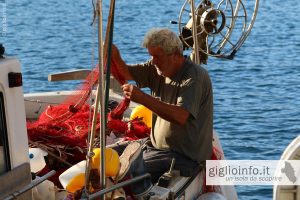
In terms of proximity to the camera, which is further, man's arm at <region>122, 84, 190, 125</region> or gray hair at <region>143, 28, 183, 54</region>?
gray hair at <region>143, 28, 183, 54</region>

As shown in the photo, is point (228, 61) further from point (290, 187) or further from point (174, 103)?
point (174, 103)

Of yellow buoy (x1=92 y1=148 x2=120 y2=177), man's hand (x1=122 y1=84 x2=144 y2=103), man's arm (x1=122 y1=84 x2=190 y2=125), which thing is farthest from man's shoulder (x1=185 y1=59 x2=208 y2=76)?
yellow buoy (x1=92 y1=148 x2=120 y2=177)

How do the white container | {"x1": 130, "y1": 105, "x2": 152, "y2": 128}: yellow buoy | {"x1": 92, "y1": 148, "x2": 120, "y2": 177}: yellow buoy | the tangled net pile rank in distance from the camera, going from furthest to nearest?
{"x1": 130, "y1": 105, "x2": 152, "y2": 128}: yellow buoy
the tangled net pile
the white container
{"x1": 92, "y1": 148, "x2": 120, "y2": 177}: yellow buoy

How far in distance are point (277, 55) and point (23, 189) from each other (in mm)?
16411

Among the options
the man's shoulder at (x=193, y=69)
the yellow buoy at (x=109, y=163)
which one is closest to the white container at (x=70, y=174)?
the yellow buoy at (x=109, y=163)

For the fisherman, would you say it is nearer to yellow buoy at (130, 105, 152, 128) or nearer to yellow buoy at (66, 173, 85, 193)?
yellow buoy at (66, 173, 85, 193)

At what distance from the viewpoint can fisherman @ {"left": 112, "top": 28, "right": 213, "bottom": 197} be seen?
6.36m

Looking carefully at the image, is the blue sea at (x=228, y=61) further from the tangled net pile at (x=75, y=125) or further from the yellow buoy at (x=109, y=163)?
the tangled net pile at (x=75, y=125)

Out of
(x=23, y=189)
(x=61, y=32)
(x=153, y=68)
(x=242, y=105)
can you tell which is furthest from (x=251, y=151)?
(x=61, y=32)

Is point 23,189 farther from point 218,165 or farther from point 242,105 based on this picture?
point 242,105

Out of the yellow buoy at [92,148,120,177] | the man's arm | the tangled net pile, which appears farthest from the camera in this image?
the tangled net pile

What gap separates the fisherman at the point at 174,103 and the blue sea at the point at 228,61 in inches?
44.5

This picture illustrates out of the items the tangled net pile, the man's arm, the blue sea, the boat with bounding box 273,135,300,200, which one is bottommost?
the blue sea

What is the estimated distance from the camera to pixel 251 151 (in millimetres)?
13609
